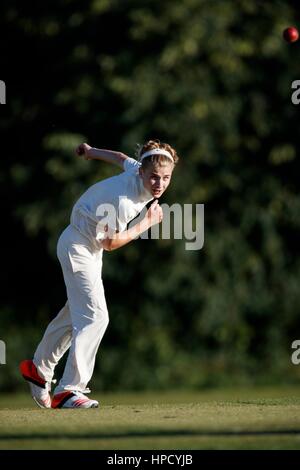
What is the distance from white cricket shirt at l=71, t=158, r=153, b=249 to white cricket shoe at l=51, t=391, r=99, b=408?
94 cm

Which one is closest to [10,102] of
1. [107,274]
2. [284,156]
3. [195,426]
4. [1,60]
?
[1,60]

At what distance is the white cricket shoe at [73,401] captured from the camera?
23.9 feet

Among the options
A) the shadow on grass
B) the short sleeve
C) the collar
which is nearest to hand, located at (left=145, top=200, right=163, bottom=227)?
the collar

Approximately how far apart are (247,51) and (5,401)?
19.5 feet

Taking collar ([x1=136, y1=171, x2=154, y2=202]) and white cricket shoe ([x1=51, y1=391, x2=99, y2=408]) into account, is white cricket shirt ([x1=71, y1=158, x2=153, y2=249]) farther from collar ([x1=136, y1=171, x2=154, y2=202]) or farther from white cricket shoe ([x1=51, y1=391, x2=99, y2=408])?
white cricket shoe ([x1=51, y1=391, x2=99, y2=408])

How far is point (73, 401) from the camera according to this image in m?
7.29

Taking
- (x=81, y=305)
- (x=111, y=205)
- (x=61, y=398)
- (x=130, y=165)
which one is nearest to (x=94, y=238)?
(x=111, y=205)

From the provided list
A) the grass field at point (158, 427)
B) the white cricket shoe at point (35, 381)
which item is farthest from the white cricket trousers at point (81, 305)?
the white cricket shoe at point (35, 381)

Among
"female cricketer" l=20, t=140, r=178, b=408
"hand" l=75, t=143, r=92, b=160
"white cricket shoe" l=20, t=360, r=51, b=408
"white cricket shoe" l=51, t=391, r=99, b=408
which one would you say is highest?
"hand" l=75, t=143, r=92, b=160

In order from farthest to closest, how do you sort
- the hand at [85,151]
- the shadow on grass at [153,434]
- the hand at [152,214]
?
the hand at [85,151], the hand at [152,214], the shadow on grass at [153,434]

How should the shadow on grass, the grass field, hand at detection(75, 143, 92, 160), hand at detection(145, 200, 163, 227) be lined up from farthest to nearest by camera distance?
hand at detection(75, 143, 92, 160) < hand at detection(145, 200, 163, 227) < the shadow on grass < the grass field

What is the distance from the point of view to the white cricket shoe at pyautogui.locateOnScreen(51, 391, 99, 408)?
7273 millimetres

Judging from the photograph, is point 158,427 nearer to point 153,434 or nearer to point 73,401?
point 153,434

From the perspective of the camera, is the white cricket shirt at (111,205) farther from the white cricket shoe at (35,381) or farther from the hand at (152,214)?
the white cricket shoe at (35,381)
